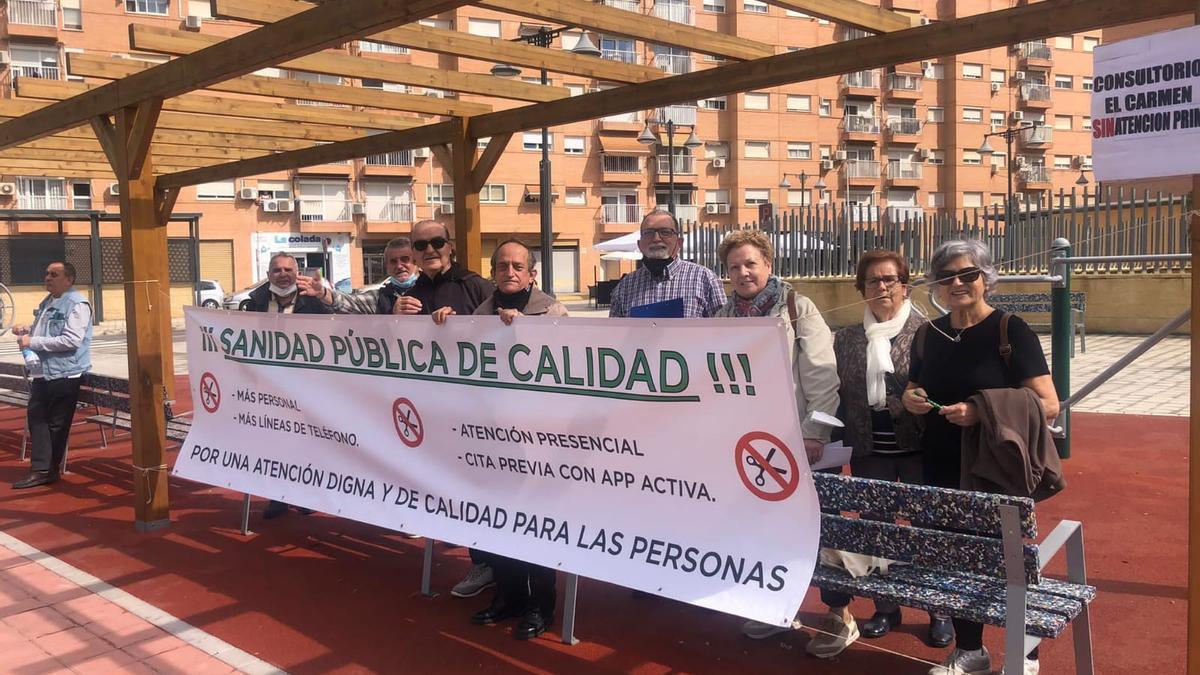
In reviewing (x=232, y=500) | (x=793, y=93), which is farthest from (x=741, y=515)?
(x=793, y=93)

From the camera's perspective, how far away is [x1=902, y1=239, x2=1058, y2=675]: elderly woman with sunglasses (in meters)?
3.26

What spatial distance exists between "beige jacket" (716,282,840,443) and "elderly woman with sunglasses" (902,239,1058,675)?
11.8 inches

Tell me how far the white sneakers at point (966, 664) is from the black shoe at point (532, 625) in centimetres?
163

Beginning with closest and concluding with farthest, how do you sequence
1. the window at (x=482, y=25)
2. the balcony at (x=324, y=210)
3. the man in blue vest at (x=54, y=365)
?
the man in blue vest at (x=54, y=365) < the window at (x=482, y=25) < the balcony at (x=324, y=210)

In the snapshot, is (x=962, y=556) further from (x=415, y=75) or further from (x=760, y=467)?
(x=415, y=75)

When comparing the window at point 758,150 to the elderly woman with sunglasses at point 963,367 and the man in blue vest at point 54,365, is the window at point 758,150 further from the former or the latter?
the elderly woman with sunglasses at point 963,367

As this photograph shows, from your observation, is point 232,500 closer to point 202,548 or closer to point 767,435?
point 202,548

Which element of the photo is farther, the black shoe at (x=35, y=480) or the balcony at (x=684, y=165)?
the balcony at (x=684, y=165)

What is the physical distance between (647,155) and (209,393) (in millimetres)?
50957

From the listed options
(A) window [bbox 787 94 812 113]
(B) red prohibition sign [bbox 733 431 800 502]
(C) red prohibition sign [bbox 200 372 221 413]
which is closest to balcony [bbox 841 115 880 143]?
(A) window [bbox 787 94 812 113]

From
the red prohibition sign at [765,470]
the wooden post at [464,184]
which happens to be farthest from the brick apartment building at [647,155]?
the red prohibition sign at [765,470]

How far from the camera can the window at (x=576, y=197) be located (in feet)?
178

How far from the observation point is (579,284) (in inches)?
2156

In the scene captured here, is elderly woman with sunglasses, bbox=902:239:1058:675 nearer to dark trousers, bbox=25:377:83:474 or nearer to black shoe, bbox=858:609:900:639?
black shoe, bbox=858:609:900:639
